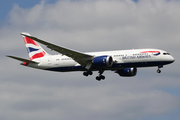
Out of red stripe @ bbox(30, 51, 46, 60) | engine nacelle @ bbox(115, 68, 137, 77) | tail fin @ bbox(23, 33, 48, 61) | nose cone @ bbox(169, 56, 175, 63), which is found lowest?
nose cone @ bbox(169, 56, 175, 63)

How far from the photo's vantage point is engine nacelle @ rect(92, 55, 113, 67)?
5681 centimetres

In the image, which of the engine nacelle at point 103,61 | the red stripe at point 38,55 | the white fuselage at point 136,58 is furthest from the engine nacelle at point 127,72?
the red stripe at point 38,55

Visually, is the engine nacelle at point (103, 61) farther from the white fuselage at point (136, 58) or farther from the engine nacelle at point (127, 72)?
the engine nacelle at point (127, 72)

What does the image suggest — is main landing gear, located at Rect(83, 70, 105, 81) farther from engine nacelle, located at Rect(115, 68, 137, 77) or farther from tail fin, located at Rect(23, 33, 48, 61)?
tail fin, located at Rect(23, 33, 48, 61)

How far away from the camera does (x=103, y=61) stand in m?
57.0

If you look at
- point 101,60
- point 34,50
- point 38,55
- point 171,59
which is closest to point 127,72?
point 101,60

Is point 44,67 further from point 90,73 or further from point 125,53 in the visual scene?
point 125,53

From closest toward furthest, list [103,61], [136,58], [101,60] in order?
1. [103,61]
2. [136,58]
3. [101,60]

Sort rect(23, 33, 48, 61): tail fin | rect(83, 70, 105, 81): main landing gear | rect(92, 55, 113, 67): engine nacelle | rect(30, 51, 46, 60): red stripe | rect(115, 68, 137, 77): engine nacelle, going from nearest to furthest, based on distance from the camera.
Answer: rect(92, 55, 113, 67): engine nacelle → rect(83, 70, 105, 81): main landing gear → rect(115, 68, 137, 77): engine nacelle → rect(30, 51, 46, 60): red stripe → rect(23, 33, 48, 61): tail fin

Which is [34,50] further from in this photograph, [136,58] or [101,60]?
[136,58]

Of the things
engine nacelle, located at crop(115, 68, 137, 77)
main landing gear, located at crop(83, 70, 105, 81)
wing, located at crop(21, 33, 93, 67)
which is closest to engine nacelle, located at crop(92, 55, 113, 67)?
wing, located at crop(21, 33, 93, 67)

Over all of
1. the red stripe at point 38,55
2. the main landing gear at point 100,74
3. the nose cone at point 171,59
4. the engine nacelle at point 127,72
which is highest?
the red stripe at point 38,55

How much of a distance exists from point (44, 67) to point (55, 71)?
215 centimetres

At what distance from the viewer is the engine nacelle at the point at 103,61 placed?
56.8m
